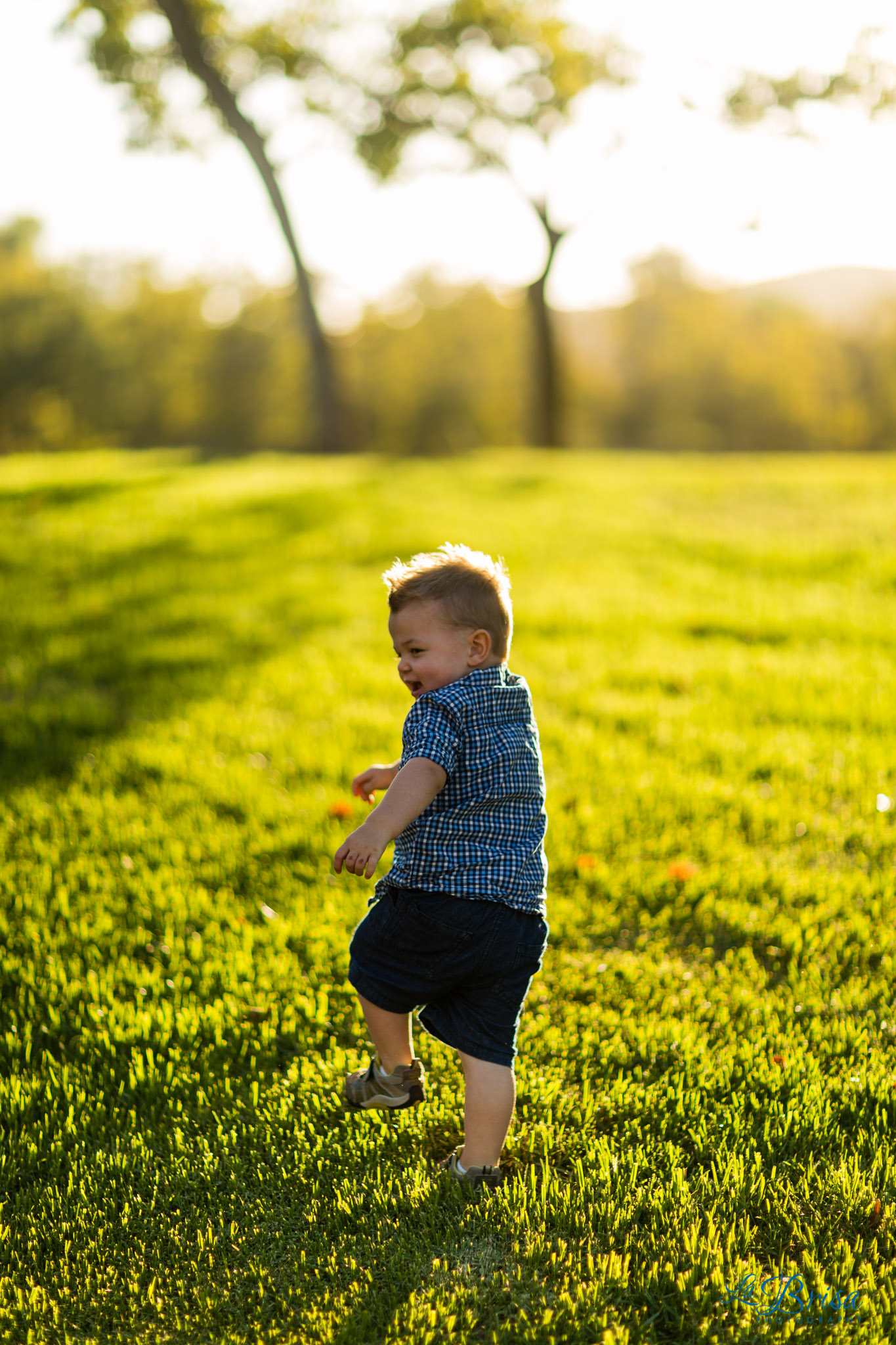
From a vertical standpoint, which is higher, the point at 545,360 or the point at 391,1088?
the point at 545,360

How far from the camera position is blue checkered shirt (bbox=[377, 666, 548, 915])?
96.4 inches

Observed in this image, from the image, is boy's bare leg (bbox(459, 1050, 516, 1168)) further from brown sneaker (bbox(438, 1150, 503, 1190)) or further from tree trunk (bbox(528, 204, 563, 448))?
tree trunk (bbox(528, 204, 563, 448))

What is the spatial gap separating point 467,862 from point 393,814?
0.99 feet

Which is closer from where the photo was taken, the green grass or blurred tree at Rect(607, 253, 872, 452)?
the green grass

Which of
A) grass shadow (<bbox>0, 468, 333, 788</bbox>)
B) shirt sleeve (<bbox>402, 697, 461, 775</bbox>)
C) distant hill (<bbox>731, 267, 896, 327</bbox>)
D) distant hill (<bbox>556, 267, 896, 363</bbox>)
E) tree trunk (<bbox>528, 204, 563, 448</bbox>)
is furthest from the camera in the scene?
distant hill (<bbox>731, 267, 896, 327</bbox>)

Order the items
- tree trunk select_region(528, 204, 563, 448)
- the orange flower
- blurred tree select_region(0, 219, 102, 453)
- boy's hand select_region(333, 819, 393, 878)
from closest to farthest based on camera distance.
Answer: boy's hand select_region(333, 819, 393, 878) → the orange flower → tree trunk select_region(528, 204, 563, 448) → blurred tree select_region(0, 219, 102, 453)

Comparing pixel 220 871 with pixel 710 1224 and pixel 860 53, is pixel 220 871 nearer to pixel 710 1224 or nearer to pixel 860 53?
pixel 710 1224

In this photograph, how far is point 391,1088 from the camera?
105 inches

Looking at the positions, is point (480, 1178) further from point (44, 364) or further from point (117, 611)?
point (44, 364)

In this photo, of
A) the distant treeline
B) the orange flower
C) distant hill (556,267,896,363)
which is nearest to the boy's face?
the orange flower

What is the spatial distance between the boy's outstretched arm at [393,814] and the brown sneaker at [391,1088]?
724 millimetres

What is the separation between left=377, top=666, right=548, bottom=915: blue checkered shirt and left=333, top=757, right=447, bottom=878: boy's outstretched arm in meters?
0.07

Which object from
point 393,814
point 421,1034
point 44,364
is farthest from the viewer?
point 44,364

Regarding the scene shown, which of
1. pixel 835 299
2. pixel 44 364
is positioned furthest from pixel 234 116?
pixel 835 299
